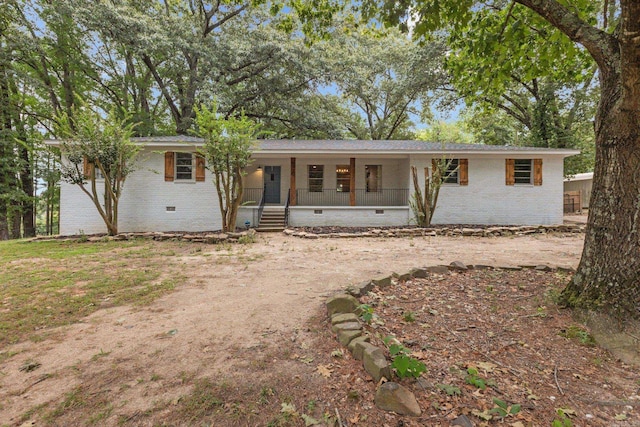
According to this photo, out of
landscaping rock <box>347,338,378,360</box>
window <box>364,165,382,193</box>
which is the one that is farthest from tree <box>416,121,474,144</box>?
landscaping rock <box>347,338,378,360</box>

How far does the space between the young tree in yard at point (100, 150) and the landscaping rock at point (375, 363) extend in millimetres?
9571

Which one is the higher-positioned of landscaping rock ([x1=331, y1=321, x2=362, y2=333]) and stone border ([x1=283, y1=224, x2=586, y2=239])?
stone border ([x1=283, y1=224, x2=586, y2=239])

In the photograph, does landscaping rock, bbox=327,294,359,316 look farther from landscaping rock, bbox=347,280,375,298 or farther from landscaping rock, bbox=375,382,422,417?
landscaping rock, bbox=375,382,422,417

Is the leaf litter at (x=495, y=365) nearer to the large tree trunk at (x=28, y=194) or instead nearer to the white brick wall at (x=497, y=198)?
the white brick wall at (x=497, y=198)

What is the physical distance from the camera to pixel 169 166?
1079cm

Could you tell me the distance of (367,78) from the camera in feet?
56.9

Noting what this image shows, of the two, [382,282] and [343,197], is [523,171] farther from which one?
[382,282]

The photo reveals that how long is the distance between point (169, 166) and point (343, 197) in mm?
7313

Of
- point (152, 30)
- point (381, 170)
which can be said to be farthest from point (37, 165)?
point (381, 170)

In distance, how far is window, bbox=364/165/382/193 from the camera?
13797 mm

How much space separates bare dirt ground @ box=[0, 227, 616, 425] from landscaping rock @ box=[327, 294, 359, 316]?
207mm

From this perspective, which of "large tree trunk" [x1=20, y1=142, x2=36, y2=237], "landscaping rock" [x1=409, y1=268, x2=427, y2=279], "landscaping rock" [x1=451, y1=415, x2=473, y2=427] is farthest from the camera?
"large tree trunk" [x1=20, y1=142, x2=36, y2=237]

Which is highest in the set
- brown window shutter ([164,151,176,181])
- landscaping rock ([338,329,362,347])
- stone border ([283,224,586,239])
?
brown window shutter ([164,151,176,181])

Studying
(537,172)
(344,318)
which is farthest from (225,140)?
(537,172)
